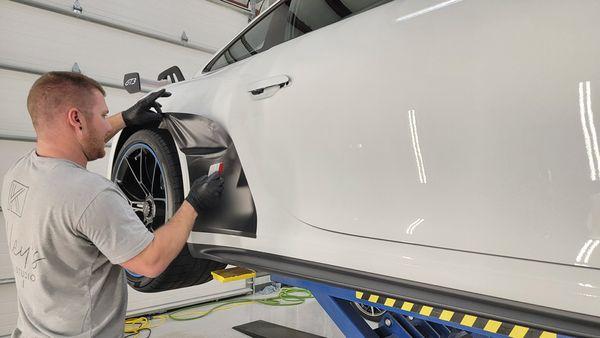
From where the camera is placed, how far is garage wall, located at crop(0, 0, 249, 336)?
110 inches

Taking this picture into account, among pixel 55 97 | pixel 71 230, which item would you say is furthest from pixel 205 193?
pixel 55 97

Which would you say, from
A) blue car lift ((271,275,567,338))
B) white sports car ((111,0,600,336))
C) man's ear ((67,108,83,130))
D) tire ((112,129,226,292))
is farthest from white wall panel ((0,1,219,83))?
blue car lift ((271,275,567,338))

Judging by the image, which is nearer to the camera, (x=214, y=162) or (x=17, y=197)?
(x=17, y=197)

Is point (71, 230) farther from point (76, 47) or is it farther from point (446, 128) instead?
point (76, 47)

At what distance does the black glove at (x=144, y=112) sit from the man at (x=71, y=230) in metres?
0.30

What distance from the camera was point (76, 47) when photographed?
3104 millimetres

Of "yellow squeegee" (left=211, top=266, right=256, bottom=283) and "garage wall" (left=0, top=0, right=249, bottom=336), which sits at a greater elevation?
"garage wall" (left=0, top=0, right=249, bottom=336)

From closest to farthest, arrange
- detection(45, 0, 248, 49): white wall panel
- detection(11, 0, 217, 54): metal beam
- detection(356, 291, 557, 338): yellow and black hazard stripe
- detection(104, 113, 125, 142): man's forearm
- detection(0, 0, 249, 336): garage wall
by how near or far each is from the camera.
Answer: detection(356, 291, 557, 338): yellow and black hazard stripe → detection(104, 113, 125, 142): man's forearm → detection(0, 0, 249, 336): garage wall → detection(11, 0, 217, 54): metal beam → detection(45, 0, 248, 49): white wall panel

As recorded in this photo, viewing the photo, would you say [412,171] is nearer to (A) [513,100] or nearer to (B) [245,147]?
(A) [513,100]

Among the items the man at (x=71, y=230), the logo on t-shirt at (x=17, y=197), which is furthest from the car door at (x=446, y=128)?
the logo on t-shirt at (x=17, y=197)

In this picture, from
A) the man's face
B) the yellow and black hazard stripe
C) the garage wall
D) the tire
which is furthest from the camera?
the garage wall

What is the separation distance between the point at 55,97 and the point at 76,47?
2.20 m

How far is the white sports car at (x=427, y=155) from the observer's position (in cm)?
69

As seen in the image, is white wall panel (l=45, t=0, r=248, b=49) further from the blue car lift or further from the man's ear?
the blue car lift
